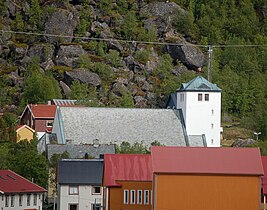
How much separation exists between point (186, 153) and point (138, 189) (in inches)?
204

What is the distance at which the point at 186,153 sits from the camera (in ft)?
222

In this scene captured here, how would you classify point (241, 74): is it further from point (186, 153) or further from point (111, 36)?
point (186, 153)

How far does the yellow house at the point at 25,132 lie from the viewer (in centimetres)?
10741

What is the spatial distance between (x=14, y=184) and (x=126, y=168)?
7.67 meters

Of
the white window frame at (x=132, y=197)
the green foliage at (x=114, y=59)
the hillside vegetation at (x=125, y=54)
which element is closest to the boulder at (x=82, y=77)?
the hillside vegetation at (x=125, y=54)

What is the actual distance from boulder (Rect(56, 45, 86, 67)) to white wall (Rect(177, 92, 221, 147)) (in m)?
25.1

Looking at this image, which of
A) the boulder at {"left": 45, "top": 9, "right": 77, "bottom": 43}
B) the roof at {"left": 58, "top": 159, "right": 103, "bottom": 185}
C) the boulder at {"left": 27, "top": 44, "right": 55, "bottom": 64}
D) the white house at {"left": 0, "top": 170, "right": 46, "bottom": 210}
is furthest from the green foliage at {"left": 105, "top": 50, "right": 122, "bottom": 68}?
the white house at {"left": 0, "top": 170, "right": 46, "bottom": 210}

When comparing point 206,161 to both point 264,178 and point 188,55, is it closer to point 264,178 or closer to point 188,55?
point 264,178

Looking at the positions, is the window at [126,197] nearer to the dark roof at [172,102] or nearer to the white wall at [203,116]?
the white wall at [203,116]

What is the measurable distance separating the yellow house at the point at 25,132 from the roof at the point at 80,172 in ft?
96.5

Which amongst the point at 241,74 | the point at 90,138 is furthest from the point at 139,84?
the point at 90,138

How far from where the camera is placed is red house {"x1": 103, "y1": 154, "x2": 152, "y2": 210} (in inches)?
2808

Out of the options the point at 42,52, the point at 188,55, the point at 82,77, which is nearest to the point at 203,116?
the point at 82,77

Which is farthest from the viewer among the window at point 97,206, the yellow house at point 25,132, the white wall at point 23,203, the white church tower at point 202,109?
the yellow house at point 25,132
